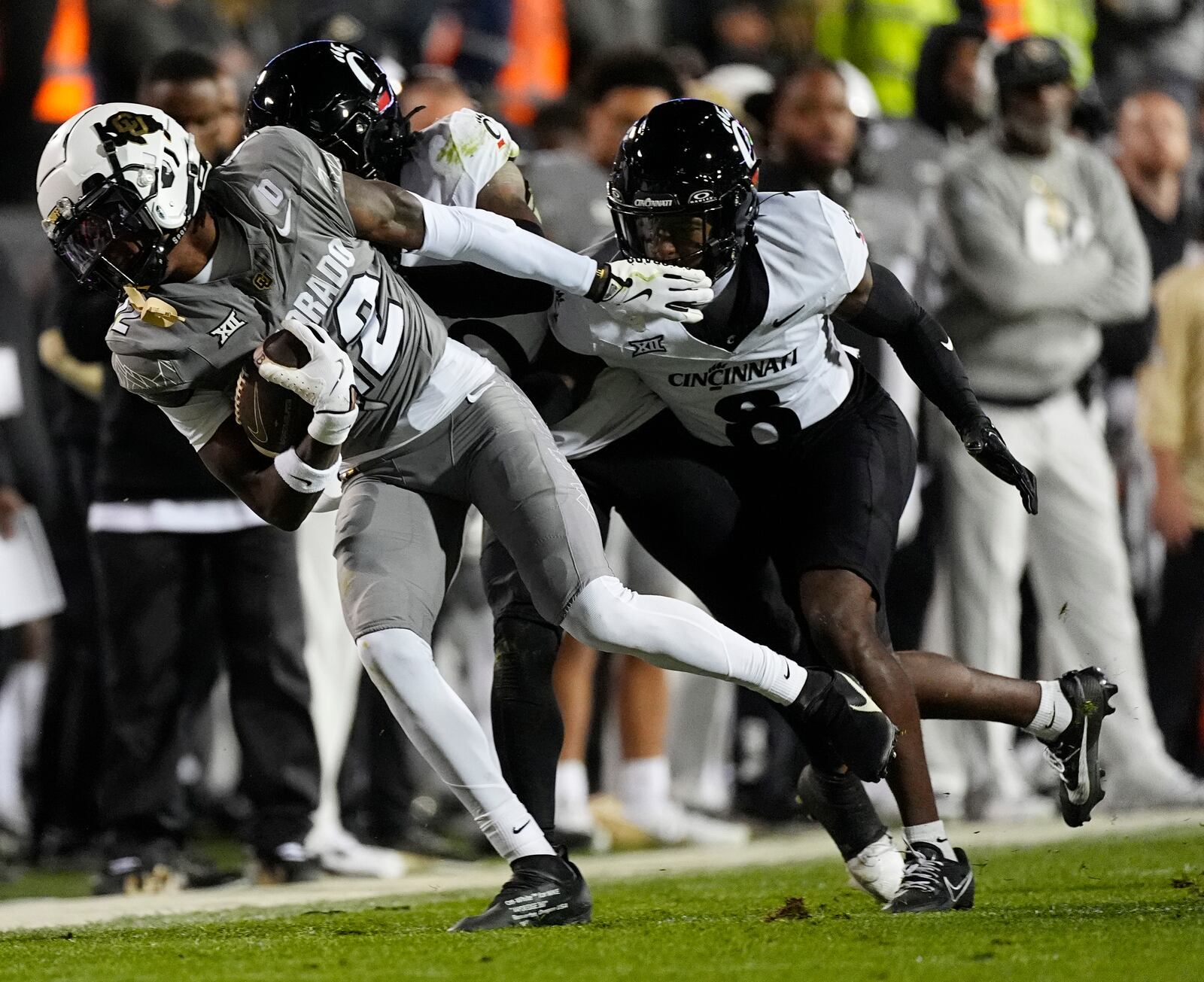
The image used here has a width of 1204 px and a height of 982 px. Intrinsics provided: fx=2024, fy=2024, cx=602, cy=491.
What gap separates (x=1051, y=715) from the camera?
5.06m

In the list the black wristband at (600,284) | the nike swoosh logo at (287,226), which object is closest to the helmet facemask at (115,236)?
the nike swoosh logo at (287,226)

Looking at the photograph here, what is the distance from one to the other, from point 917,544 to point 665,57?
2114mm

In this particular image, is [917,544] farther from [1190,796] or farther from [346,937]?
[346,937]

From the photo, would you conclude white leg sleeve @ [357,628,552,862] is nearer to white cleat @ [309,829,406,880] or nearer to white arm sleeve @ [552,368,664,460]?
white arm sleeve @ [552,368,664,460]

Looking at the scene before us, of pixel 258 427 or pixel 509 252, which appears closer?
pixel 258 427

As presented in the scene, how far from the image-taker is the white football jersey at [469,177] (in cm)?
496

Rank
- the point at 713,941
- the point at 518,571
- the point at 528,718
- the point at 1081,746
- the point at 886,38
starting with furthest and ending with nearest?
the point at 886,38 < the point at 1081,746 < the point at 528,718 < the point at 518,571 < the point at 713,941

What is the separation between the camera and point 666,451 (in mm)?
5070

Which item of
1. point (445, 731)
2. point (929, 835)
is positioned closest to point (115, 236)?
point (445, 731)

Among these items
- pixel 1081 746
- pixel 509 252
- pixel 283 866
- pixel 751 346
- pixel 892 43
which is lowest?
pixel 283 866

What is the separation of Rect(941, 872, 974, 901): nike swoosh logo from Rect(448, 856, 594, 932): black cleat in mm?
881

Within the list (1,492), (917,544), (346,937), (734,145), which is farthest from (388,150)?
(917,544)

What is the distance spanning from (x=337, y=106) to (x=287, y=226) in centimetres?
61

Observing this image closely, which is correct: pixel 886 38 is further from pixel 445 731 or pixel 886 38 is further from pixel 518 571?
pixel 445 731
